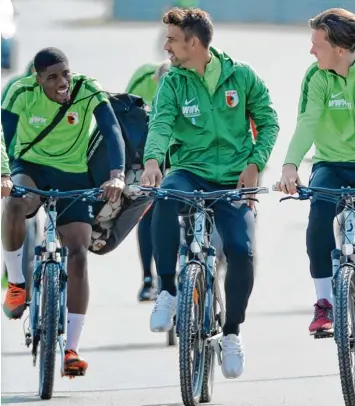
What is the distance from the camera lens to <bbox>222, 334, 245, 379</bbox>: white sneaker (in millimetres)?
10445

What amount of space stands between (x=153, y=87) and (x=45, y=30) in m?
20.1

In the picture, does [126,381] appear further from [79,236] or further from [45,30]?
[45,30]

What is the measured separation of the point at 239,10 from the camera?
125 ft

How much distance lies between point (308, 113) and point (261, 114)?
382 mm

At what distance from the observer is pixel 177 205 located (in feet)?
34.3

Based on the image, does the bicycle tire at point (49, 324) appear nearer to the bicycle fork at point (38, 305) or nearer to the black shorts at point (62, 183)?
the bicycle fork at point (38, 305)

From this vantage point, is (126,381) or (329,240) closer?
(329,240)

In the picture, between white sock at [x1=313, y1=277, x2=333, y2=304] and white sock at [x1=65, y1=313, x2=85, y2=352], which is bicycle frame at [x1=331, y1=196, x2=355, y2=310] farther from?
white sock at [x1=65, y1=313, x2=85, y2=352]

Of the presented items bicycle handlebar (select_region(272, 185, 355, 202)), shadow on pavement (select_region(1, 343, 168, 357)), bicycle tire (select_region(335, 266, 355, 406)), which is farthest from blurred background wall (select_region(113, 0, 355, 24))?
bicycle tire (select_region(335, 266, 355, 406))

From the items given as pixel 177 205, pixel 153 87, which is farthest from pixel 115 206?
pixel 153 87

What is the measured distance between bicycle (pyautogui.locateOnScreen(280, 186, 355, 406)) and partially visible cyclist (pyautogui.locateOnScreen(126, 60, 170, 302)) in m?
3.85

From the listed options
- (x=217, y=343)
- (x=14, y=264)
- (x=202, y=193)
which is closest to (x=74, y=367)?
(x=14, y=264)

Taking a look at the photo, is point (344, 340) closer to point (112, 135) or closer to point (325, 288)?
point (325, 288)

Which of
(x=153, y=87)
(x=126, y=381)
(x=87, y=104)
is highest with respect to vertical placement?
(x=153, y=87)
